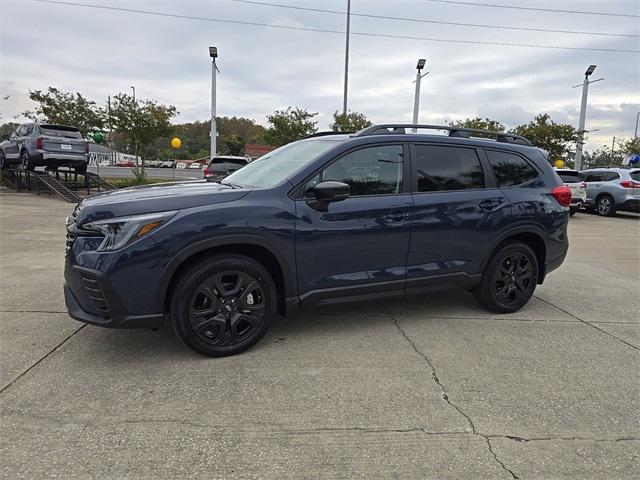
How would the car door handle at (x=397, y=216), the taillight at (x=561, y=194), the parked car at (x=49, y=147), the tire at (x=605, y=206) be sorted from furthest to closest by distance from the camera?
the tire at (x=605, y=206)
the parked car at (x=49, y=147)
the taillight at (x=561, y=194)
the car door handle at (x=397, y=216)

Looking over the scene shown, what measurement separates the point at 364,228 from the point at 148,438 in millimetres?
2202

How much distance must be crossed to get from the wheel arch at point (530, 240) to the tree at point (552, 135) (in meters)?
25.3

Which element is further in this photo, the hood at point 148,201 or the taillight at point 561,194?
the taillight at point 561,194

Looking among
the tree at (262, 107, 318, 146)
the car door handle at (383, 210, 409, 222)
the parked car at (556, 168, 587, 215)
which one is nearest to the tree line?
the tree at (262, 107, 318, 146)

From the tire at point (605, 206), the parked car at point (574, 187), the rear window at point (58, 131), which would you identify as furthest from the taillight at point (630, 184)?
the rear window at point (58, 131)

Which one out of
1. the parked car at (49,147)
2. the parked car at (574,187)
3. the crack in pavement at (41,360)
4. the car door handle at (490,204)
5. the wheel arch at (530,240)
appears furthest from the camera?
the parked car at (49,147)

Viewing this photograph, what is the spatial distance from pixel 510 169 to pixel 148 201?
354 centimetres

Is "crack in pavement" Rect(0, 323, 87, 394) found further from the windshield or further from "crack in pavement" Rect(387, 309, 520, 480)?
"crack in pavement" Rect(387, 309, 520, 480)

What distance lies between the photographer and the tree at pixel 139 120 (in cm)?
2328

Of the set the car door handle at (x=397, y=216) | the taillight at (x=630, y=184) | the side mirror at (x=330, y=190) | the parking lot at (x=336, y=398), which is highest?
the taillight at (x=630, y=184)

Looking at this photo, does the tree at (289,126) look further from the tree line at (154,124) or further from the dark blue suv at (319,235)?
the dark blue suv at (319,235)

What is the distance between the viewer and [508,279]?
470cm

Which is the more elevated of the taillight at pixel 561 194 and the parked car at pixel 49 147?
the parked car at pixel 49 147

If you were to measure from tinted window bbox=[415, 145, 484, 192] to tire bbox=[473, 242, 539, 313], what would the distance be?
80cm
